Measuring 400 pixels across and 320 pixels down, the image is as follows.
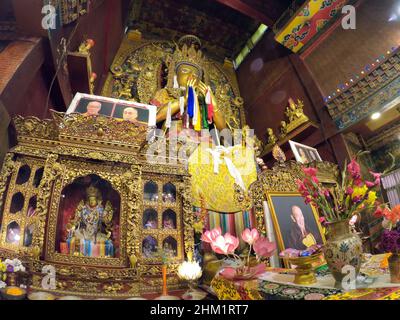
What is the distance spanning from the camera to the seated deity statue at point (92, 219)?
286cm

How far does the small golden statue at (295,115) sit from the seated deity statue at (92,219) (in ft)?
13.8

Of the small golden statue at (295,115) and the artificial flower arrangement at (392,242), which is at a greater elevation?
the small golden statue at (295,115)

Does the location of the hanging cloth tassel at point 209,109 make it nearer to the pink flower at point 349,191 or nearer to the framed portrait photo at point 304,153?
the framed portrait photo at point 304,153

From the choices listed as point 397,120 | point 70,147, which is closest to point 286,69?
point 397,120

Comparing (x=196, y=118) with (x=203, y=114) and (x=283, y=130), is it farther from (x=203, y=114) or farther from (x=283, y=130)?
(x=283, y=130)

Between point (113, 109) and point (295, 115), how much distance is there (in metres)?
3.91

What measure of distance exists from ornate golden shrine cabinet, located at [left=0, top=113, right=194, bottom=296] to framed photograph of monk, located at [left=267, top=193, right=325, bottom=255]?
1.11 m

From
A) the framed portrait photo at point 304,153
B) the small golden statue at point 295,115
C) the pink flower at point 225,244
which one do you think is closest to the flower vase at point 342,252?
the pink flower at point 225,244

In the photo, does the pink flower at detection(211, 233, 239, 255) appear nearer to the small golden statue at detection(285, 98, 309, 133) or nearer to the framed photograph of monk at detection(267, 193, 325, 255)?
the framed photograph of monk at detection(267, 193, 325, 255)

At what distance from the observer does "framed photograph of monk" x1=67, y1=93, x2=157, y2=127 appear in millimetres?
3440

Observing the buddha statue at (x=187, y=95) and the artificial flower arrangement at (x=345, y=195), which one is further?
the buddha statue at (x=187, y=95)

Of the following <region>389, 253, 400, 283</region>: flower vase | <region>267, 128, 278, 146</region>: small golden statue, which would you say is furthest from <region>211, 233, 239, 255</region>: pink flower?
<region>267, 128, 278, 146</region>: small golden statue

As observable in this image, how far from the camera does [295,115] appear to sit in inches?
231
